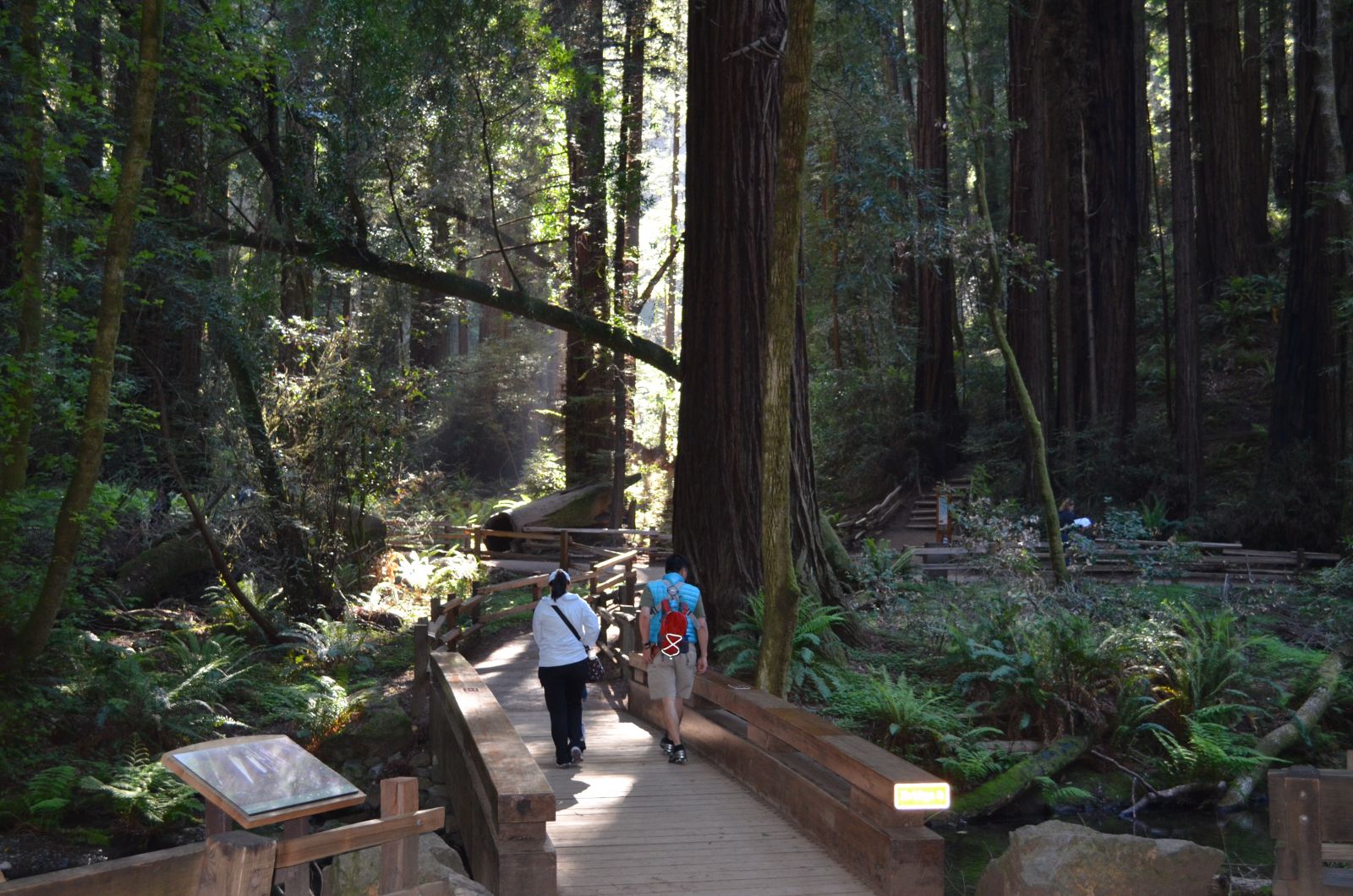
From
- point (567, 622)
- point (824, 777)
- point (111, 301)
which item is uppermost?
point (111, 301)

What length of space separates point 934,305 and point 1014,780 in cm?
2136

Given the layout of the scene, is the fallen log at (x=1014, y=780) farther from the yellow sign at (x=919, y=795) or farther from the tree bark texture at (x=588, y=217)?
the tree bark texture at (x=588, y=217)

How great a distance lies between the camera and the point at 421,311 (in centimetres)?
3180

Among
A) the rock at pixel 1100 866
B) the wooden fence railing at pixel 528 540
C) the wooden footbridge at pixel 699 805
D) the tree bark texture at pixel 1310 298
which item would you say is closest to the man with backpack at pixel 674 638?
the wooden footbridge at pixel 699 805

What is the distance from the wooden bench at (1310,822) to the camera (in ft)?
18.6

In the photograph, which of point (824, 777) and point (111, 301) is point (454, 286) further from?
point (824, 777)

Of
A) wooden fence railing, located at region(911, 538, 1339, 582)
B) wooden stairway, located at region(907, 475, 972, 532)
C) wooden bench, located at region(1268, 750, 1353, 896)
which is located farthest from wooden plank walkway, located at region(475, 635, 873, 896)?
wooden stairway, located at region(907, 475, 972, 532)

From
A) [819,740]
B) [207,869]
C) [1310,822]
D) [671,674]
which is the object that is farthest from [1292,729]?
[207,869]

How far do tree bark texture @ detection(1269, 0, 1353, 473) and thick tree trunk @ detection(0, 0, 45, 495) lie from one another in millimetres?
19041

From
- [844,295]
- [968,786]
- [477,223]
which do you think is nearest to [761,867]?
[968,786]

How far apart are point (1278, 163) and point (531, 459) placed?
26.7 m

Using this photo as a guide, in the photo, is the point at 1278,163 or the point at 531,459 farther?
the point at 531,459

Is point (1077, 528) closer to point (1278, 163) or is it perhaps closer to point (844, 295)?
point (844, 295)

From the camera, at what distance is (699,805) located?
7.98 meters
